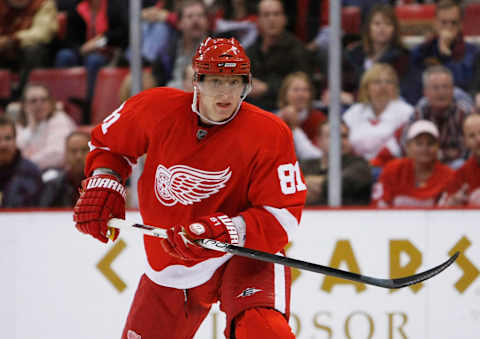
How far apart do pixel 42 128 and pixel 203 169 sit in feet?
6.18

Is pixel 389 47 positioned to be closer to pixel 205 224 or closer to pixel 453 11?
pixel 453 11

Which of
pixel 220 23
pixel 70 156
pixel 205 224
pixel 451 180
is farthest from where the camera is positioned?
pixel 220 23

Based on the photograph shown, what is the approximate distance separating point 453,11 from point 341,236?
A: 1.35m

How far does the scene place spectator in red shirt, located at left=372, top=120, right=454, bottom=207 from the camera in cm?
350

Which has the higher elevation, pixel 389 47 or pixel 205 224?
pixel 389 47

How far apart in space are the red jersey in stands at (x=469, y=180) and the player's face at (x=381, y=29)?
77 cm

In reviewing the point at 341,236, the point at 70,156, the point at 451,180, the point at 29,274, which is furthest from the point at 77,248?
the point at 451,180

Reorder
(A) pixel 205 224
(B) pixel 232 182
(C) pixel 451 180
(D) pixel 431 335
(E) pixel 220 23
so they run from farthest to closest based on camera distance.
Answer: (E) pixel 220 23 < (C) pixel 451 180 < (D) pixel 431 335 < (B) pixel 232 182 < (A) pixel 205 224

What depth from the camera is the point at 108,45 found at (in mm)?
4078

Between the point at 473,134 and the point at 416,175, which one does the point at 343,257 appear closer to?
the point at 416,175

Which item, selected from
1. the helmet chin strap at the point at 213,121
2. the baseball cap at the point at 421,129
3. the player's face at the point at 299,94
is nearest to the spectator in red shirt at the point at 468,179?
the baseball cap at the point at 421,129

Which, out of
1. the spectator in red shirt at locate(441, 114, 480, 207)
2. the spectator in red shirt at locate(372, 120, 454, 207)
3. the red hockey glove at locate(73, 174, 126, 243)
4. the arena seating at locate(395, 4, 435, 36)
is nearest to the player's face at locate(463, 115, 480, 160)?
the spectator in red shirt at locate(441, 114, 480, 207)

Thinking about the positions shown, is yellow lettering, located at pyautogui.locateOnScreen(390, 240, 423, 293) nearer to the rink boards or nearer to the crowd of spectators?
the rink boards

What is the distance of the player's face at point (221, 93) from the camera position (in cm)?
212
